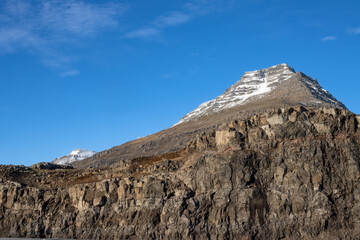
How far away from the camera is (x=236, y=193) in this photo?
98688 millimetres

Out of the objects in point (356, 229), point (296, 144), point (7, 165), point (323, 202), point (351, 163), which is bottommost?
point (356, 229)

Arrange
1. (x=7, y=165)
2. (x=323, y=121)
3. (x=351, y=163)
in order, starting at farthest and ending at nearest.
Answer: (x=7, y=165)
(x=323, y=121)
(x=351, y=163)

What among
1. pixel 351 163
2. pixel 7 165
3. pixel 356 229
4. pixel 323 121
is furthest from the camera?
pixel 7 165

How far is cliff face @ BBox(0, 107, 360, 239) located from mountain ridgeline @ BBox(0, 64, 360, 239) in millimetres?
207

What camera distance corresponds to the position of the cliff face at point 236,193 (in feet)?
308

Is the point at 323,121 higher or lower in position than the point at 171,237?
higher

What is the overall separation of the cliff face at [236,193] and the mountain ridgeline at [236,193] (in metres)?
0.21

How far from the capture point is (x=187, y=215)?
98.7 m

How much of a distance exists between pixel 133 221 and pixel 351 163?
48497mm

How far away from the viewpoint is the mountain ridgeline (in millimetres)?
93875

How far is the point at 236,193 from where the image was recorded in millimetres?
98688

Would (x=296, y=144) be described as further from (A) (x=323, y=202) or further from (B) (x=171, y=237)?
(B) (x=171, y=237)

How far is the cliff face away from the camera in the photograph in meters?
93.9

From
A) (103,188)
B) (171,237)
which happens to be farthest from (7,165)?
(171,237)
